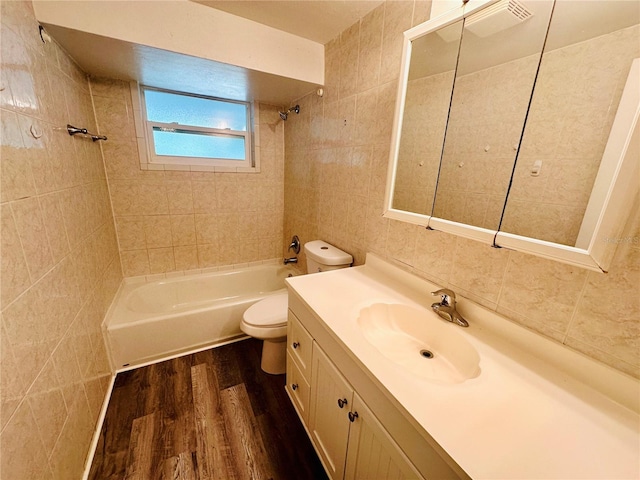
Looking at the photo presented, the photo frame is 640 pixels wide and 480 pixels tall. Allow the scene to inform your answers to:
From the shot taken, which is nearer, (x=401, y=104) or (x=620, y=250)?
(x=620, y=250)

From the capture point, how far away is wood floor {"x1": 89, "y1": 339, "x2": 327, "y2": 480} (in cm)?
114

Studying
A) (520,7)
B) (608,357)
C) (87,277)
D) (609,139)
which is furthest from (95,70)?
(608,357)

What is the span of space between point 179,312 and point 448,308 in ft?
5.91

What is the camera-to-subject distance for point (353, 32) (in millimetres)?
1413

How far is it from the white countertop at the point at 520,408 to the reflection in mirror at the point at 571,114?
363mm

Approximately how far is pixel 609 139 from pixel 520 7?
50cm

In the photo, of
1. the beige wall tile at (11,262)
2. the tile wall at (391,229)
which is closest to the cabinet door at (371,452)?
the tile wall at (391,229)

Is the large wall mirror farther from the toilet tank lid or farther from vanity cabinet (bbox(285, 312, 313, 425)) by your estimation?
vanity cabinet (bbox(285, 312, 313, 425))

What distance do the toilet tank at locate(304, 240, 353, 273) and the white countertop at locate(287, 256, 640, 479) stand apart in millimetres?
639

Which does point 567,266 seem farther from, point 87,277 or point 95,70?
point 95,70

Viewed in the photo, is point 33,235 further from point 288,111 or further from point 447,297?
point 288,111

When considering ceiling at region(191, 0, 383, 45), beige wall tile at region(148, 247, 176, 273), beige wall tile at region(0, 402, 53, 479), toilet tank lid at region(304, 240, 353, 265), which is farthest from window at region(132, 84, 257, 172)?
beige wall tile at region(0, 402, 53, 479)

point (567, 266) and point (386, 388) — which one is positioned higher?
point (567, 266)

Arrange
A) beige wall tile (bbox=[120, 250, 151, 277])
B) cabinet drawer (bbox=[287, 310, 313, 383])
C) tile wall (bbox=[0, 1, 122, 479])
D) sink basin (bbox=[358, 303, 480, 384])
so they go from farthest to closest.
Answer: beige wall tile (bbox=[120, 250, 151, 277]) → cabinet drawer (bbox=[287, 310, 313, 383]) → sink basin (bbox=[358, 303, 480, 384]) → tile wall (bbox=[0, 1, 122, 479])
